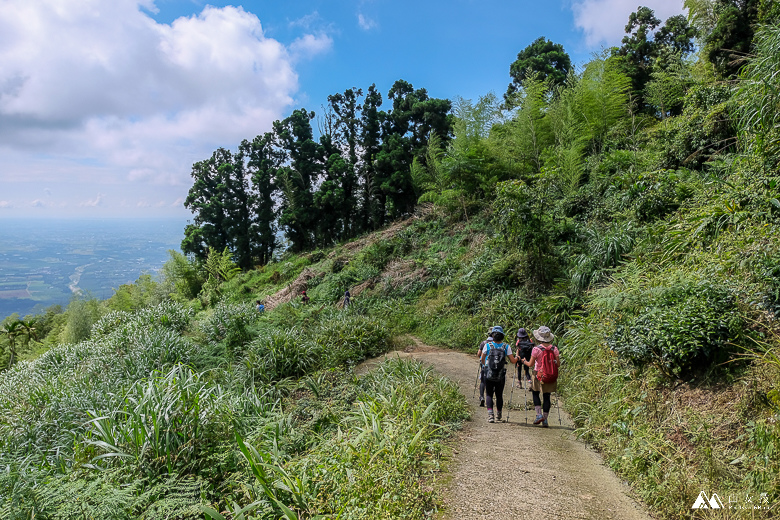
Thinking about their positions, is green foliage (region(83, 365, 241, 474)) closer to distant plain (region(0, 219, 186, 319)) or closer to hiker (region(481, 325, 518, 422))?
hiker (region(481, 325, 518, 422))

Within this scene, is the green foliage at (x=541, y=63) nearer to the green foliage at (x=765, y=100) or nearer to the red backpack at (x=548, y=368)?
the green foliage at (x=765, y=100)

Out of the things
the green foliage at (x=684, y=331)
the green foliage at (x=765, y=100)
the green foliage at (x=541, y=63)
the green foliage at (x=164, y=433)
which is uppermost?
the green foliage at (x=541, y=63)

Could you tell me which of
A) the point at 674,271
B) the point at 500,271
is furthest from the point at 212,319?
the point at 674,271

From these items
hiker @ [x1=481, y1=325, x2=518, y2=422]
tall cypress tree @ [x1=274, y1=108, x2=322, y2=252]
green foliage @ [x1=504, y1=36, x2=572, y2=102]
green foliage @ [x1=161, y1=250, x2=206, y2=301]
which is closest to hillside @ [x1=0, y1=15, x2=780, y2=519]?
hiker @ [x1=481, y1=325, x2=518, y2=422]

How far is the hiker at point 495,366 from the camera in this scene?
456 cm

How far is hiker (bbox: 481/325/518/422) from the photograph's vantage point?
4562 mm

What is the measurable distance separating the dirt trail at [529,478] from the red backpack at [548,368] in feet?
1.93

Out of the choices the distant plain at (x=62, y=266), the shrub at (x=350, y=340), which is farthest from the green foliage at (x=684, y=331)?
the distant plain at (x=62, y=266)

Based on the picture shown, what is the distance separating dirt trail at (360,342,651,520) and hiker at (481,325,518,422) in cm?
30

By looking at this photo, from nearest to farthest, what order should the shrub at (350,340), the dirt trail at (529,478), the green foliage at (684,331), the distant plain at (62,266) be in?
the dirt trail at (529,478) < the green foliage at (684,331) < the shrub at (350,340) < the distant plain at (62,266)

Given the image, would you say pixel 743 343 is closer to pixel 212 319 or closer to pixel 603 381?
pixel 603 381

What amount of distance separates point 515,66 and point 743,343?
84.3ft

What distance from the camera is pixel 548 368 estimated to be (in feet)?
15.1

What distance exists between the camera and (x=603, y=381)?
464 centimetres
